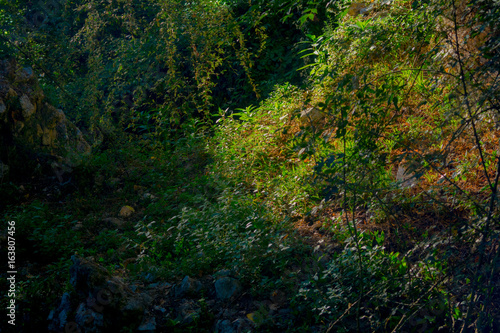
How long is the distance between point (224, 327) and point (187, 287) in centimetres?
55

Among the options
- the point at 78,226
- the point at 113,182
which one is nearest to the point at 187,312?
the point at 78,226

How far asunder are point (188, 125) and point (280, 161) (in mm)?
2274

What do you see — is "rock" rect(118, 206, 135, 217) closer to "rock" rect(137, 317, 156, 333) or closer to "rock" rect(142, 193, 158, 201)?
"rock" rect(142, 193, 158, 201)

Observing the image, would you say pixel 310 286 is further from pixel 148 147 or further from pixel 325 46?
pixel 148 147

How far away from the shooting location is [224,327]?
8.41ft

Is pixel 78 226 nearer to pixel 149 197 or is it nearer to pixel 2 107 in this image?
pixel 149 197

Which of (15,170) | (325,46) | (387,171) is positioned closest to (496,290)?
(387,171)

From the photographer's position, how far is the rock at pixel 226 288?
2867 millimetres

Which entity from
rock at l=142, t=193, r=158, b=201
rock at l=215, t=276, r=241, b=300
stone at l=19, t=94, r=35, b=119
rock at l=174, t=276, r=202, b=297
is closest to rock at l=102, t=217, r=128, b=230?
rock at l=142, t=193, r=158, b=201

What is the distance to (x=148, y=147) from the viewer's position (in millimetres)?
6535

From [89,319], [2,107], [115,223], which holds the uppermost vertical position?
[2,107]

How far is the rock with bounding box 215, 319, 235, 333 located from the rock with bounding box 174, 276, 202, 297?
1.43ft

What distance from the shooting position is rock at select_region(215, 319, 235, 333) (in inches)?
99.6

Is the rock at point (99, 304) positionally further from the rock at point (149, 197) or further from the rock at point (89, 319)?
the rock at point (149, 197)
